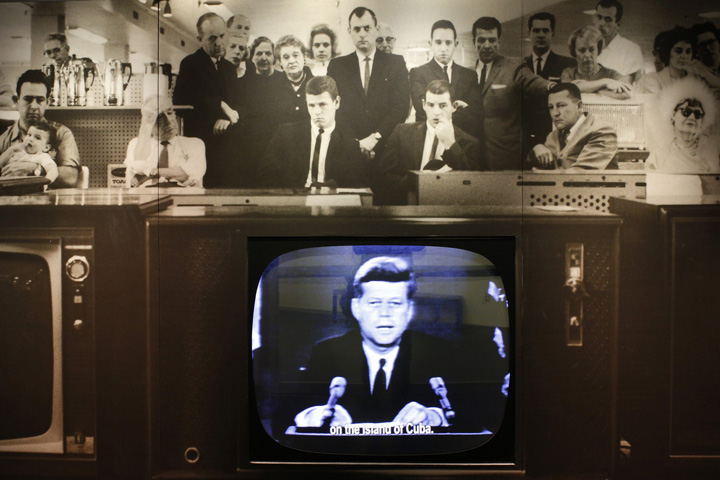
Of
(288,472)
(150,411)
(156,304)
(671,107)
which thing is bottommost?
(288,472)

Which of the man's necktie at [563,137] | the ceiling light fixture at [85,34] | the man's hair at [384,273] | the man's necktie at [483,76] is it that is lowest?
the man's hair at [384,273]

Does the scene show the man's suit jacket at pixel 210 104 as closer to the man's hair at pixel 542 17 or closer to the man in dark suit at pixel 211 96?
the man in dark suit at pixel 211 96

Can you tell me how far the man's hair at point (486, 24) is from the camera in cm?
199

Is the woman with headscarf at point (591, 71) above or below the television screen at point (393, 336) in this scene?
above

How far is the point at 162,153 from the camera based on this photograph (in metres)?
2.05

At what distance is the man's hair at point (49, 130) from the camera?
6.83 feet

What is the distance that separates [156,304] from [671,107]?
6.29ft

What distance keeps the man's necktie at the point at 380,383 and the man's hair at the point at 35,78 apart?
1524 mm

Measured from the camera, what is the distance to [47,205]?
2.05 metres

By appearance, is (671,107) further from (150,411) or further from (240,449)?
(150,411)

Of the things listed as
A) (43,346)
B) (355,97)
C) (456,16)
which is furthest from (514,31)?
(43,346)

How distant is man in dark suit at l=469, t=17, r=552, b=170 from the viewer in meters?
2.00

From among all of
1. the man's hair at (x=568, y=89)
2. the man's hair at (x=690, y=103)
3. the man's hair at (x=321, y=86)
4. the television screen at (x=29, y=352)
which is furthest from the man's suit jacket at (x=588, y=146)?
the television screen at (x=29, y=352)

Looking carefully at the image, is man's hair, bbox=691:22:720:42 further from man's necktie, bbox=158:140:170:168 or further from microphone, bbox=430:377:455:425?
man's necktie, bbox=158:140:170:168
